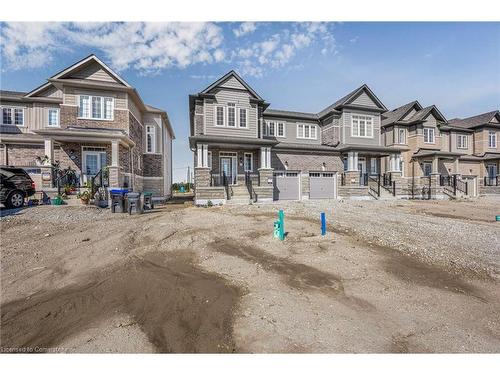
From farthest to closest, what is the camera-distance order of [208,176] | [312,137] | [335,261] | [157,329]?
[312,137] → [208,176] → [335,261] → [157,329]

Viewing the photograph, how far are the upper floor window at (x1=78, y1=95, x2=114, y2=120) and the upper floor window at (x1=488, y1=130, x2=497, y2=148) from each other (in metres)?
42.1

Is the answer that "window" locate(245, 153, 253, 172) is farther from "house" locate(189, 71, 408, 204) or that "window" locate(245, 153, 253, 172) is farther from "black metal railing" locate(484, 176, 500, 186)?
"black metal railing" locate(484, 176, 500, 186)

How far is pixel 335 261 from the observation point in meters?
5.37

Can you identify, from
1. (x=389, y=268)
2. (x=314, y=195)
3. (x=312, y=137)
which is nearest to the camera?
(x=389, y=268)

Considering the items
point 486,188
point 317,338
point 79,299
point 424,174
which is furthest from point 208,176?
point 486,188

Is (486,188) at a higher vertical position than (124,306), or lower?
higher

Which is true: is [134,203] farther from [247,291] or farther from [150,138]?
[150,138]

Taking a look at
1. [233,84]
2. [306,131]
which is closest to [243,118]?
[233,84]

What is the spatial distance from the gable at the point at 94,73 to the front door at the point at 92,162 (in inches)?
214

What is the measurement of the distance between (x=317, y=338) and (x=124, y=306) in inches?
118

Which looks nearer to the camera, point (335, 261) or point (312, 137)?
point (335, 261)

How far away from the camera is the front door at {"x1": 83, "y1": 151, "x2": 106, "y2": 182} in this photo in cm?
1584

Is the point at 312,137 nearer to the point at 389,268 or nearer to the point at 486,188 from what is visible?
the point at 389,268

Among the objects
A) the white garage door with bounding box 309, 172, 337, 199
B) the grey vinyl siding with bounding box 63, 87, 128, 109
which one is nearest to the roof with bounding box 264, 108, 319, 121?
the white garage door with bounding box 309, 172, 337, 199
